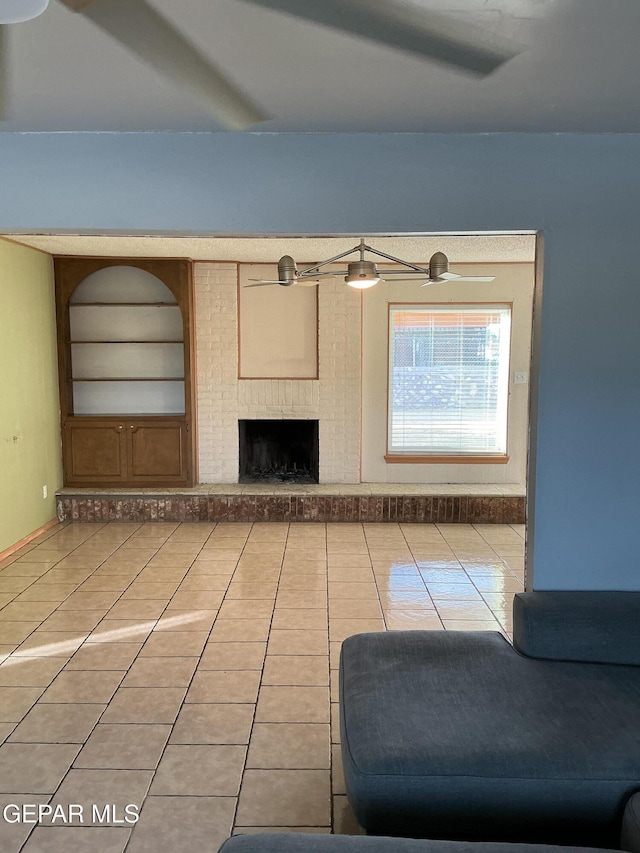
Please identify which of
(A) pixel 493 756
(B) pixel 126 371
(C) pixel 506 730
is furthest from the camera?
(B) pixel 126 371

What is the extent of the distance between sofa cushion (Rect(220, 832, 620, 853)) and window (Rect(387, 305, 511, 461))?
16.9 feet

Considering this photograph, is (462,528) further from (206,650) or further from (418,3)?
(418,3)

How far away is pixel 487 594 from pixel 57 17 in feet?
12.8

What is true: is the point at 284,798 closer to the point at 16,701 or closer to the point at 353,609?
the point at 16,701

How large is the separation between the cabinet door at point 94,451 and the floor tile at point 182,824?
4.39 meters

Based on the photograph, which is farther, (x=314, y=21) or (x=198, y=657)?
(x=198, y=657)

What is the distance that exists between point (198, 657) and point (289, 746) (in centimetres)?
94

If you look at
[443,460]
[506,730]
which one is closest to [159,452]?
[443,460]

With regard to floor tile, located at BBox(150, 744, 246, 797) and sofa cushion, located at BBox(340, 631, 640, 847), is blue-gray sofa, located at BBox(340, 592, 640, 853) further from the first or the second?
floor tile, located at BBox(150, 744, 246, 797)

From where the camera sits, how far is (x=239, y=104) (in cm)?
214

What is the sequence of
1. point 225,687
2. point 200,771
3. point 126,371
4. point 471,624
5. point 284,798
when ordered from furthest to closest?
point 126,371
point 471,624
point 225,687
point 200,771
point 284,798

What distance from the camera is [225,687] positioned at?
9.80 ft

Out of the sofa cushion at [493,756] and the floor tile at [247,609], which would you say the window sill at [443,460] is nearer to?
the floor tile at [247,609]

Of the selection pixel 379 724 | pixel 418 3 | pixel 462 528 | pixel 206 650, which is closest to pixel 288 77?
pixel 418 3
